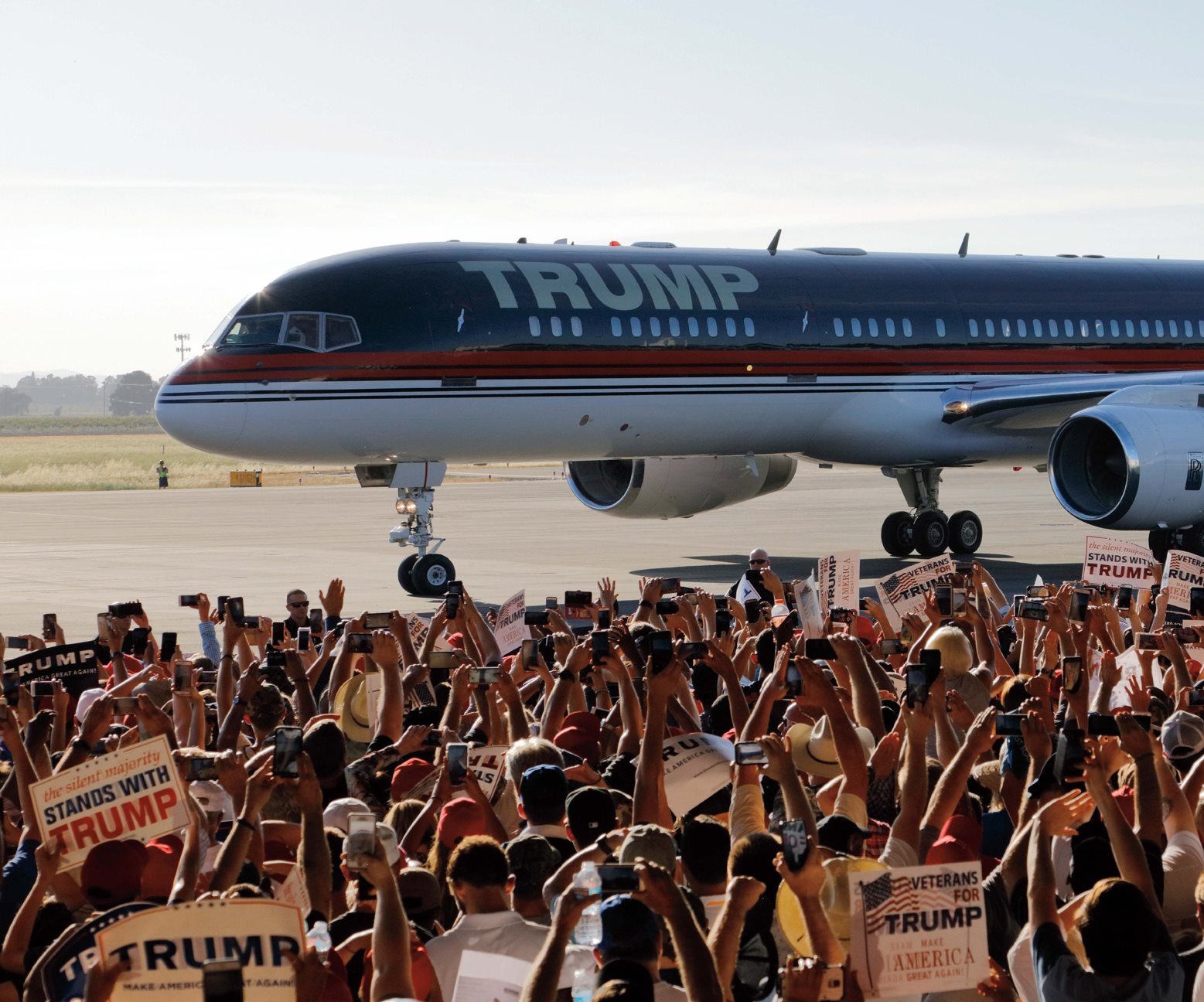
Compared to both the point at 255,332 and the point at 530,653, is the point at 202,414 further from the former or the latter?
the point at 530,653

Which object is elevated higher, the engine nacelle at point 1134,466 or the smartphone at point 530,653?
the engine nacelle at point 1134,466

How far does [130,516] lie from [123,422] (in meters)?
152

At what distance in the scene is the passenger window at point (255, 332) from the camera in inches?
777

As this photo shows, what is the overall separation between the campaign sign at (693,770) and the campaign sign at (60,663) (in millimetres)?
3960

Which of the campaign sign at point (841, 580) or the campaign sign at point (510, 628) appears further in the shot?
the campaign sign at point (841, 580)

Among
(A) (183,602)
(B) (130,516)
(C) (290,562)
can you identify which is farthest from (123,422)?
(A) (183,602)

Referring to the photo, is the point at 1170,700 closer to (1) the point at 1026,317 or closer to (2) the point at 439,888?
(2) the point at 439,888

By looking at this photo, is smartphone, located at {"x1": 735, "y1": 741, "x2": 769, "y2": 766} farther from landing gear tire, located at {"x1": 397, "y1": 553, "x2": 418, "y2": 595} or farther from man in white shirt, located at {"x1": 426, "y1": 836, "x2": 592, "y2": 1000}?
landing gear tire, located at {"x1": 397, "y1": 553, "x2": 418, "y2": 595}

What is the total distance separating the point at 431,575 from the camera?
2006 centimetres

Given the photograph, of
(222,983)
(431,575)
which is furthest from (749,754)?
(431,575)

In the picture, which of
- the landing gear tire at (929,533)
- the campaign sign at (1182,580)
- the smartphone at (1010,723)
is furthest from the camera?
the landing gear tire at (929,533)

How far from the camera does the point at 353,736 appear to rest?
7.84 meters

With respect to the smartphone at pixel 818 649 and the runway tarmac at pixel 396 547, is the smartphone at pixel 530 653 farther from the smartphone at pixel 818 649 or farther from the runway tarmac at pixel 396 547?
the runway tarmac at pixel 396 547

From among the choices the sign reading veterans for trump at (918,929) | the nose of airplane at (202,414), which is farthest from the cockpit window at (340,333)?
the sign reading veterans for trump at (918,929)
